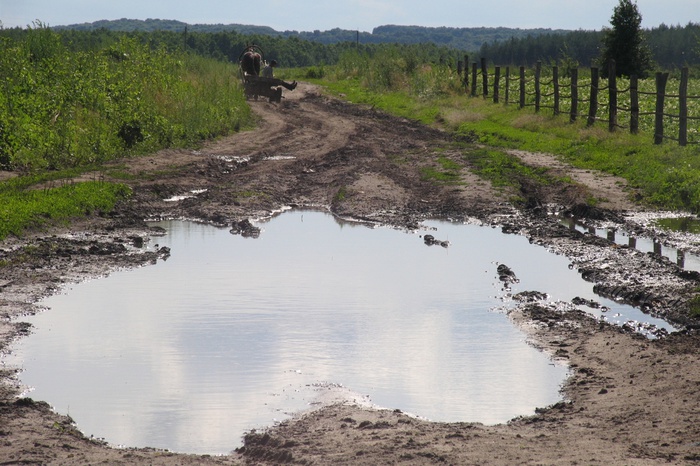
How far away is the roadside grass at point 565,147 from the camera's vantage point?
614 inches

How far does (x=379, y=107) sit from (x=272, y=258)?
24714 millimetres

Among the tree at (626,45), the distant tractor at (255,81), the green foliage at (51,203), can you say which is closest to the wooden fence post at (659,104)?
the green foliage at (51,203)

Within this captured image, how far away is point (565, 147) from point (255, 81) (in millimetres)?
16025

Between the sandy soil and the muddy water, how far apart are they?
11.7 inches

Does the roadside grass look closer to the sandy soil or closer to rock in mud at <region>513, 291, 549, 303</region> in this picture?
the sandy soil

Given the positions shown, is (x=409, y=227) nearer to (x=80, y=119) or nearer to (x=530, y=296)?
(x=530, y=296)

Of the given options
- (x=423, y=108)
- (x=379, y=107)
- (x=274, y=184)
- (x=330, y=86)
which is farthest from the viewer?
(x=330, y=86)

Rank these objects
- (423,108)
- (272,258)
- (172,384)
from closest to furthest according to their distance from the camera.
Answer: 1. (172,384)
2. (272,258)
3. (423,108)

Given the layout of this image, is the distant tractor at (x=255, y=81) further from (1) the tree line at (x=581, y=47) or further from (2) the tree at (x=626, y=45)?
(1) the tree line at (x=581, y=47)

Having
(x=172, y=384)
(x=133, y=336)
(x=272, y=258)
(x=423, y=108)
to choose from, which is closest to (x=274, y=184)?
(x=272, y=258)

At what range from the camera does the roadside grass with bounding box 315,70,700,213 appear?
15594 mm

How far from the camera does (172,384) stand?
23.3 ft

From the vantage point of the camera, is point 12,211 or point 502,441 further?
point 12,211

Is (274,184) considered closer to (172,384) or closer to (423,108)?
(172,384)
